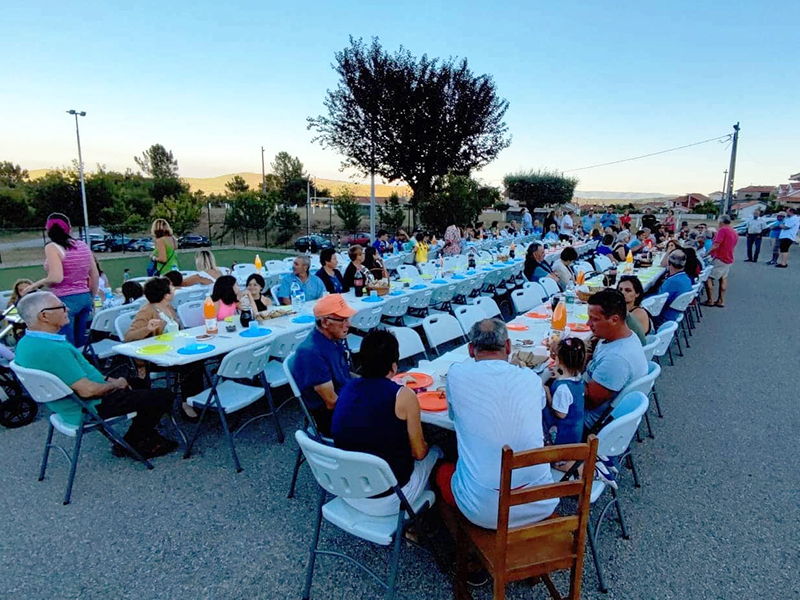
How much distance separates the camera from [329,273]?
6262mm

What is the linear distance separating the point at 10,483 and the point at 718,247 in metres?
11.1

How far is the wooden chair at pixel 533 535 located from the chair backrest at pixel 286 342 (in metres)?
2.42

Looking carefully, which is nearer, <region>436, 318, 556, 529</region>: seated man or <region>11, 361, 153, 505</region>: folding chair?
<region>436, 318, 556, 529</region>: seated man

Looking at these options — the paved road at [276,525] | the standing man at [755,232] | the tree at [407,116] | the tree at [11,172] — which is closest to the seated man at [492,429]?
the paved road at [276,525]

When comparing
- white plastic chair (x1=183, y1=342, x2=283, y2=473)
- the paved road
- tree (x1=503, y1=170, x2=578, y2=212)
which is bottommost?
the paved road

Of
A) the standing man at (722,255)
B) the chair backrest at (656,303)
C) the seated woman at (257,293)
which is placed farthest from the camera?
the standing man at (722,255)

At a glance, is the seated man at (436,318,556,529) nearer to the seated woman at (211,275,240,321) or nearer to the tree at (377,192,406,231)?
the seated woman at (211,275,240,321)

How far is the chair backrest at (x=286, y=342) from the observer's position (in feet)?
13.3

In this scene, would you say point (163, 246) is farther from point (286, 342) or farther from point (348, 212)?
point (348, 212)

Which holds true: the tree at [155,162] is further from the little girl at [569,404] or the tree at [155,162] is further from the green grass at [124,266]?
the little girl at [569,404]

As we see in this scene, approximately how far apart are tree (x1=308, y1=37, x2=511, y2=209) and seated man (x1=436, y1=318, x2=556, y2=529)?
19.1 meters

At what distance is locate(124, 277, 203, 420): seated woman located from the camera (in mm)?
4078

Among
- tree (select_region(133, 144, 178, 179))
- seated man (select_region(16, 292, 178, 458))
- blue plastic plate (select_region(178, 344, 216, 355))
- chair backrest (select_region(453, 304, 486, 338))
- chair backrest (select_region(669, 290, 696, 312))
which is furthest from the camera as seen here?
tree (select_region(133, 144, 178, 179))

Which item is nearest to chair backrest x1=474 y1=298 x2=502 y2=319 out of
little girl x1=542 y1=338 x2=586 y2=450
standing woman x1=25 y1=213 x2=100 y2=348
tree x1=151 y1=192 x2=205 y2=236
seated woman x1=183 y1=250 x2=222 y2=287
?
little girl x1=542 y1=338 x2=586 y2=450
